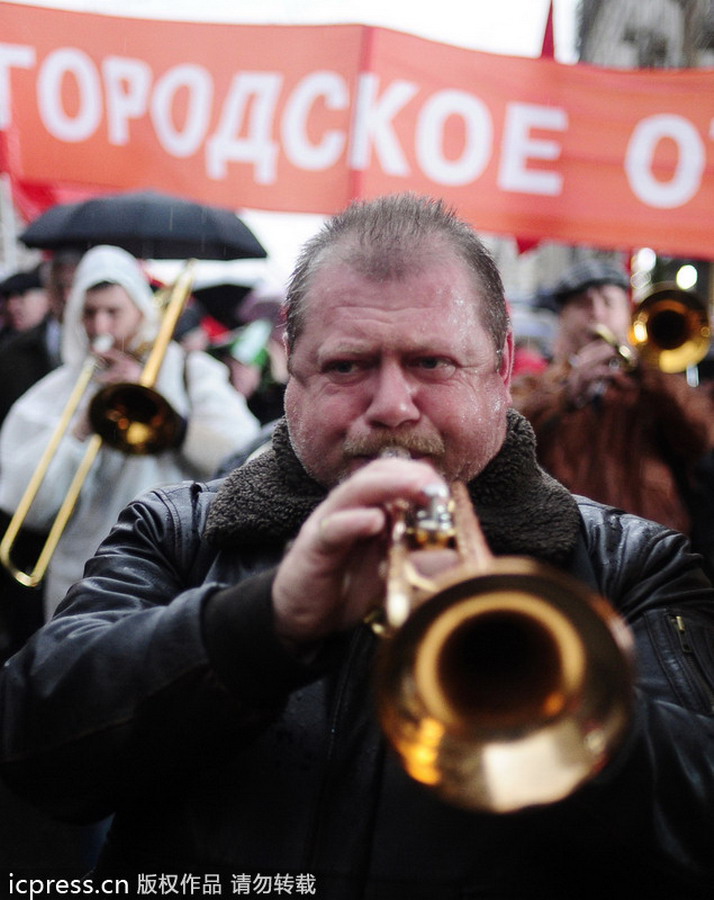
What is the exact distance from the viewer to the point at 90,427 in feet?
15.2

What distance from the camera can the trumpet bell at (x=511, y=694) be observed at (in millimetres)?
1479

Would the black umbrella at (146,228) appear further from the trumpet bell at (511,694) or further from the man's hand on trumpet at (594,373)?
the trumpet bell at (511,694)

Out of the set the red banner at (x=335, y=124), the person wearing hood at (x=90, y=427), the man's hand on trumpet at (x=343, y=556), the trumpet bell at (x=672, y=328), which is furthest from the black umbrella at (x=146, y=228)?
the man's hand on trumpet at (x=343, y=556)

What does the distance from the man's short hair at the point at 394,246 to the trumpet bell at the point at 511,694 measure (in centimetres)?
70

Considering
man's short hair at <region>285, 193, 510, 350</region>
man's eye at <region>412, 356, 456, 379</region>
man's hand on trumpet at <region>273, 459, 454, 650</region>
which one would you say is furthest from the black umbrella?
man's hand on trumpet at <region>273, 459, 454, 650</region>

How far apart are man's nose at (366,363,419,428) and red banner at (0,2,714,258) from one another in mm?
2624

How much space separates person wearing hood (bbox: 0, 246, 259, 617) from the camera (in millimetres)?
4438

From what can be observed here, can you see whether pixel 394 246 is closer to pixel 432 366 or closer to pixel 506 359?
pixel 432 366

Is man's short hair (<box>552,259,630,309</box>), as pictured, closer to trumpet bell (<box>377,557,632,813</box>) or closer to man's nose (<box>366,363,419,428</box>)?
man's nose (<box>366,363,419,428</box>)

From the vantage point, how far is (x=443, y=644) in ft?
5.24

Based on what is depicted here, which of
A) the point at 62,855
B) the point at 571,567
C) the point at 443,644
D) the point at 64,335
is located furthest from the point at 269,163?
the point at 443,644

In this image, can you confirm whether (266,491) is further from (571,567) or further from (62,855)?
(62,855)

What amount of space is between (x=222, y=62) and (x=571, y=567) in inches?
126

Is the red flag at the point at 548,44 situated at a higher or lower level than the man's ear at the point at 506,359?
higher
